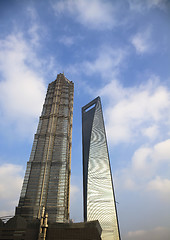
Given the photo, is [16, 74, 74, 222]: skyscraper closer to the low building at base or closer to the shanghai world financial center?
the shanghai world financial center

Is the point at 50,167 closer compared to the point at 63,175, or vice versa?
the point at 63,175

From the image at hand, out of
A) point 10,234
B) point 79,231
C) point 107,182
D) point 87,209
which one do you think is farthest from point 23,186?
point 79,231

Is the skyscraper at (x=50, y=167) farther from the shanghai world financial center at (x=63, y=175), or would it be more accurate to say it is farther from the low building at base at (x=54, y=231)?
the low building at base at (x=54, y=231)

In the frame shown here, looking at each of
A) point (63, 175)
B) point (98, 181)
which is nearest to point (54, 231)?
point (63, 175)

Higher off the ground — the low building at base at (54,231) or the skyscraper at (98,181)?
the skyscraper at (98,181)

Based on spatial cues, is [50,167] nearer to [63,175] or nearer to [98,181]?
[63,175]

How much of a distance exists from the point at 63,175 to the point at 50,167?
29.9 ft

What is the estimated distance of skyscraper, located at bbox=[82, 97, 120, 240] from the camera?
266 ft

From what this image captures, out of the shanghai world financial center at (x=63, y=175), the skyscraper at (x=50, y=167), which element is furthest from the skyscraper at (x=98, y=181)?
the skyscraper at (x=50, y=167)

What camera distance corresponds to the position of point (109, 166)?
94.8 metres

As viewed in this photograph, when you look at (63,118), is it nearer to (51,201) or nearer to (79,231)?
(51,201)

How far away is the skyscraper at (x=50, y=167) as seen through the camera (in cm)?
7969

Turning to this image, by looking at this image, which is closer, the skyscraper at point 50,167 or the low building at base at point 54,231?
the low building at base at point 54,231

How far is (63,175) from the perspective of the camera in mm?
89625
